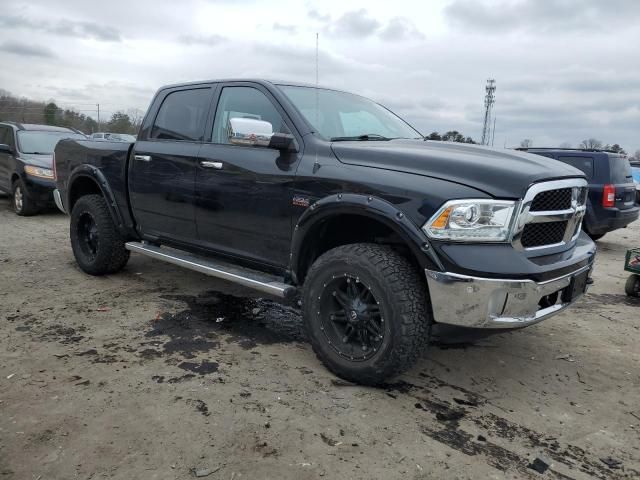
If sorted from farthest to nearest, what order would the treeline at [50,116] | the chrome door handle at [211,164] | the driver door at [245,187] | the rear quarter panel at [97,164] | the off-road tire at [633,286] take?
the treeline at [50,116] < the off-road tire at [633,286] < the rear quarter panel at [97,164] < the chrome door handle at [211,164] < the driver door at [245,187]

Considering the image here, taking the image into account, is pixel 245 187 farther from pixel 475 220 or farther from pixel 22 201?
pixel 22 201

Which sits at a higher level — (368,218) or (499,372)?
(368,218)

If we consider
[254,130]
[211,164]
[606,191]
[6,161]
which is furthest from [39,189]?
[606,191]

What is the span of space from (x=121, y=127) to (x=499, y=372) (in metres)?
50.8

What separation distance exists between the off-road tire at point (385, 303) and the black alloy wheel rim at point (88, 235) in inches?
133

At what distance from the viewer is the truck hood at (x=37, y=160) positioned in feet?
31.8

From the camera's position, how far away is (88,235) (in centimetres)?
591

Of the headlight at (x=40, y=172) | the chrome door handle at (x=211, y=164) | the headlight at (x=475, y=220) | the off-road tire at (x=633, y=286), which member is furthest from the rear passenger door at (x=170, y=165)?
the headlight at (x=40, y=172)

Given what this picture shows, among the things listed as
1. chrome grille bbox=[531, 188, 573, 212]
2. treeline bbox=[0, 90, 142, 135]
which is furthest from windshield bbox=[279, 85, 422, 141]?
treeline bbox=[0, 90, 142, 135]

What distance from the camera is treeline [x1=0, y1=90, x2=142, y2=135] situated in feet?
161

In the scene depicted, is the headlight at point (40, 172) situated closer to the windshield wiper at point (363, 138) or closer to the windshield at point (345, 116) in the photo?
the windshield at point (345, 116)

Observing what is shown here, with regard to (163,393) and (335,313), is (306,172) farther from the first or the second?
(163,393)

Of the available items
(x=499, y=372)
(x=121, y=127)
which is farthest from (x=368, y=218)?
(x=121, y=127)

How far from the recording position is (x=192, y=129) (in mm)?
4605
